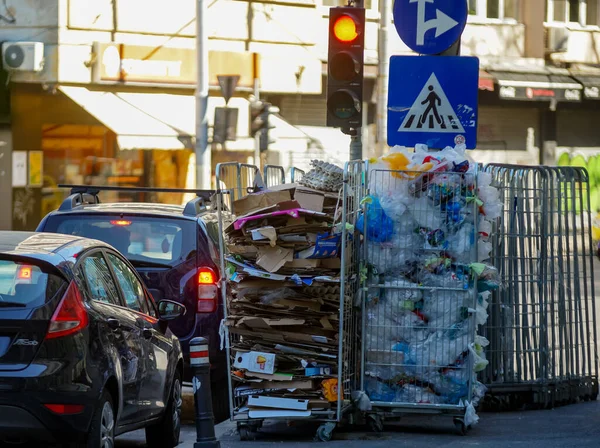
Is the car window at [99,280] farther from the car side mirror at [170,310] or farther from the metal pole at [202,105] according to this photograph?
the metal pole at [202,105]

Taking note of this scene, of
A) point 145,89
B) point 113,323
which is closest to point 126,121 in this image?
point 145,89

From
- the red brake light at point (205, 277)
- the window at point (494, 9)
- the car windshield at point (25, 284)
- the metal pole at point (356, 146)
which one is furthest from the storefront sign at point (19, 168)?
the car windshield at point (25, 284)

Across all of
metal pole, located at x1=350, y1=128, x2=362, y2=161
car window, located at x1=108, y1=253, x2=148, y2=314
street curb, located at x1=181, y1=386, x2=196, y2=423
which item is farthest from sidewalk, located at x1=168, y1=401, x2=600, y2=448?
metal pole, located at x1=350, y1=128, x2=362, y2=161

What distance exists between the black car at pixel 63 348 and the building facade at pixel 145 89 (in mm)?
17432

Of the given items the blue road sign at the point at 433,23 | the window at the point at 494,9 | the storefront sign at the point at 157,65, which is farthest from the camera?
the window at the point at 494,9

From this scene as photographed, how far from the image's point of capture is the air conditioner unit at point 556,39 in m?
34.1

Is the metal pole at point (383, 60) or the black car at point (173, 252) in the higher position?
the metal pole at point (383, 60)

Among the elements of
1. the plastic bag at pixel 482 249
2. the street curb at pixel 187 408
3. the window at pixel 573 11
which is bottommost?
the street curb at pixel 187 408

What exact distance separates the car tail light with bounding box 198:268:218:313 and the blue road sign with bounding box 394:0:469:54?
7.98ft

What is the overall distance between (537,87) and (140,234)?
2377 cm

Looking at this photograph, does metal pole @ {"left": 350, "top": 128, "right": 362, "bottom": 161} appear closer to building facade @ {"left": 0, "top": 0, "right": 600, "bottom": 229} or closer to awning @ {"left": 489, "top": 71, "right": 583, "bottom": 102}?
building facade @ {"left": 0, "top": 0, "right": 600, "bottom": 229}

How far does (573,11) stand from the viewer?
35.9 meters

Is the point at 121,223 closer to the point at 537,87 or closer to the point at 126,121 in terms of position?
the point at 126,121

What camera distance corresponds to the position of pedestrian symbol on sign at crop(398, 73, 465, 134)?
9.68 meters
